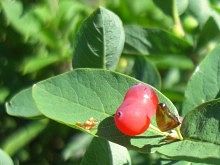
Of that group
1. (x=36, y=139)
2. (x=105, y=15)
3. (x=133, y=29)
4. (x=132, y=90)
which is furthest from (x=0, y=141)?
(x=132, y=90)

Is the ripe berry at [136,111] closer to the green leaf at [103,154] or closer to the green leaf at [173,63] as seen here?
the green leaf at [103,154]

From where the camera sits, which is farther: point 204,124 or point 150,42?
point 150,42

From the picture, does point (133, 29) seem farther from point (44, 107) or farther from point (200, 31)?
point (44, 107)

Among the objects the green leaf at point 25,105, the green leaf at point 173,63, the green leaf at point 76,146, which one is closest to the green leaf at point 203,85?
the green leaf at point 25,105

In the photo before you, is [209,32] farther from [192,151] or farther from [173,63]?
[192,151]

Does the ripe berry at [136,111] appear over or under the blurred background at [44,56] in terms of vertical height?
over

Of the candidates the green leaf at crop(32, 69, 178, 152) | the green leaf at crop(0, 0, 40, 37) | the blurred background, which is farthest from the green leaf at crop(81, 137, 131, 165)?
the green leaf at crop(0, 0, 40, 37)

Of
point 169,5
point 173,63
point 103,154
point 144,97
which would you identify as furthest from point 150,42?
point 144,97
